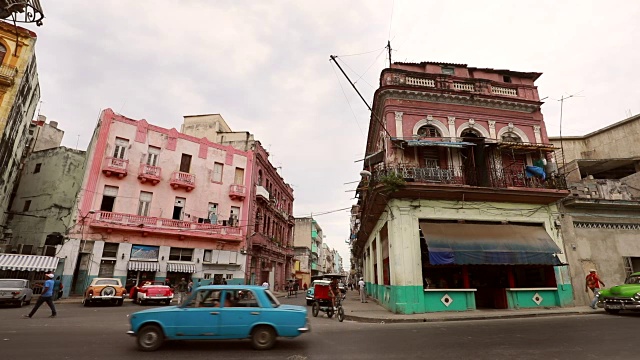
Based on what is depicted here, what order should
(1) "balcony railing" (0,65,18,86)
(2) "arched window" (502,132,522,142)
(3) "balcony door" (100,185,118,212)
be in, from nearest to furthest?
(2) "arched window" (502,132,522,142) < (1) "balcony railing" (0,65,18,86) < (3) "balcony door" (100,185,118,212)

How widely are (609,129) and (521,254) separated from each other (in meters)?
17.1

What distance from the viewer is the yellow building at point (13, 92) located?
2312 centimetres

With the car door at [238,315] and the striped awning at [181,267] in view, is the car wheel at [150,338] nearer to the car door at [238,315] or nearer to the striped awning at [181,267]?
the car door at [238,315]

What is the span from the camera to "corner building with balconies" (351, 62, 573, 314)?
1459 cm

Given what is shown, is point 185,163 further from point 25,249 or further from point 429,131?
point 429,131

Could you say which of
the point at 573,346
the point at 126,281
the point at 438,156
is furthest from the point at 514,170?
the point at 126,281

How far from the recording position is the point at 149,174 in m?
26.7

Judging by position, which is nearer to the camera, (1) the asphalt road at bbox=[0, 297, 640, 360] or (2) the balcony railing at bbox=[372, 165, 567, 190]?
(1) the asphalt road at bbox=[0, 297, 640, 360]

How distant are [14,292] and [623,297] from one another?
27.5m

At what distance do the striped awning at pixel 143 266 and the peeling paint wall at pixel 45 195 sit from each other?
6.31m

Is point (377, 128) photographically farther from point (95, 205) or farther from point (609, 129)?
point (95, 205)

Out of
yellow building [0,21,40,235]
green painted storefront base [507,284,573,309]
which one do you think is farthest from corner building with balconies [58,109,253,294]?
green painted storefront base [507,284,573,309]

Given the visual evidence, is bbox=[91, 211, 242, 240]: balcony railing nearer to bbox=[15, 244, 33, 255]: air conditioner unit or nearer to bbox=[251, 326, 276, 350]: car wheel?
bbox=[15, 244, 33, 255]: air conditioner unit

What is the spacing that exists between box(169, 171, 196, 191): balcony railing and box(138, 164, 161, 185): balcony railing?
1.23 meters
